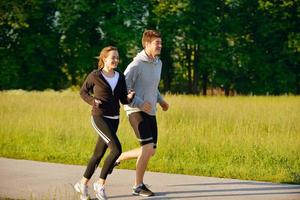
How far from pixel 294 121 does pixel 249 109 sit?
2.95 m

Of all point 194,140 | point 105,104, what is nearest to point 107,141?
point 105,104

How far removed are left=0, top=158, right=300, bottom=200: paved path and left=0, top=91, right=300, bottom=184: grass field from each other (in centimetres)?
78

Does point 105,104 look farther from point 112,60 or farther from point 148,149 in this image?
point 148,149

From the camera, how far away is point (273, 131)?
1220 cm

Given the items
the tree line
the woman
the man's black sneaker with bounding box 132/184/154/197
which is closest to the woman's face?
the woman

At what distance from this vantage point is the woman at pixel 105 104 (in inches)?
245

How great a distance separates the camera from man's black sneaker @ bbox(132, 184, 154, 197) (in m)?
6.62

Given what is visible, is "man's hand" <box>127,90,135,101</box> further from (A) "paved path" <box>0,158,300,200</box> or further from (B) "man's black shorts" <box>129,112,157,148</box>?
(A) "paved path" <box>0,158,300,200</box>

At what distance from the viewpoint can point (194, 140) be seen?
11086 millimetres

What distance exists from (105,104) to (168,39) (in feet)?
111

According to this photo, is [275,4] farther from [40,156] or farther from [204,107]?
[40,156]

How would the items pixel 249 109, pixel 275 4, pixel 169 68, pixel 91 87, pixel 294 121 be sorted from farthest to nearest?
pixel 169 68, pixel 275 4, pixel 249 109, pixel 294 121, pixel 91 87

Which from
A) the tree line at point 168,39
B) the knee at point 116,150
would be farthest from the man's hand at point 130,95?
the tree line at point 168,39

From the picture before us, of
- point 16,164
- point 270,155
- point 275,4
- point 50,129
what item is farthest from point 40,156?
point 275,4
